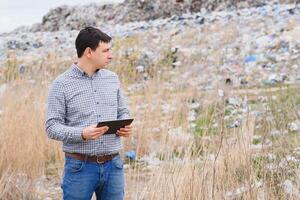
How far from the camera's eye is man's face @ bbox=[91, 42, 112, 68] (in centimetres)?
336

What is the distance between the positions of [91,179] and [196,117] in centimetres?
404

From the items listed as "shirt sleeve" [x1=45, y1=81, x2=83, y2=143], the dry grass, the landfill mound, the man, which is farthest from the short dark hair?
the landfill mound

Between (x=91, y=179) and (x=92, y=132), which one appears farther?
(x=91, y=179)

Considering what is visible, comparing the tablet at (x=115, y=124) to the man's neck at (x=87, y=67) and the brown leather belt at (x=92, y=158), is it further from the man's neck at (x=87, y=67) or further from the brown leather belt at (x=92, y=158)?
the man's neck at (x=87, y=67)

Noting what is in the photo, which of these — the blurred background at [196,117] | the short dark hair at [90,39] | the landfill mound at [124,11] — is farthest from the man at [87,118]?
the landfill mound at [124,11]

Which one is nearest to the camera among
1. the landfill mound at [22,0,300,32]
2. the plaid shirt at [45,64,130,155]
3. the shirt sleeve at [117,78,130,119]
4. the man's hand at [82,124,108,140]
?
the man's hand at [82,124,108,140]

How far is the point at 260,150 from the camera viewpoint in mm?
4434

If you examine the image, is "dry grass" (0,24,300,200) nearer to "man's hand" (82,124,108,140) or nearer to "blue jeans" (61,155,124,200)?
"blue jeans" (61,155,124,200)

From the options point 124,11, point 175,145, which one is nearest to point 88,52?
point 175,145

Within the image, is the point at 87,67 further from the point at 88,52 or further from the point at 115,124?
the point at 115,124

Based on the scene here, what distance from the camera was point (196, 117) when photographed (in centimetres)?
729

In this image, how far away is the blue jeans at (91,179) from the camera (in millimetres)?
3328

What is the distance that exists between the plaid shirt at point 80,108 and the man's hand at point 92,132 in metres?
0.07

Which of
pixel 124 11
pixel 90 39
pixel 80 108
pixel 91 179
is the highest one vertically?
pixel 90 39
